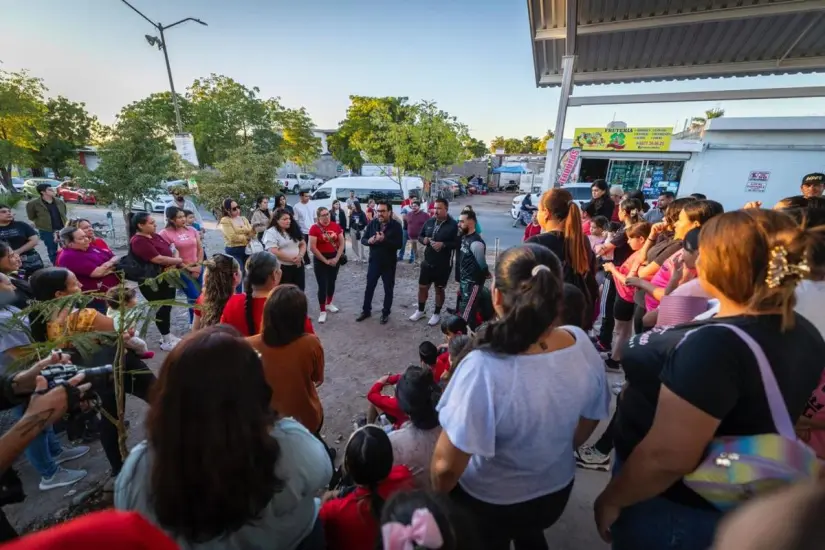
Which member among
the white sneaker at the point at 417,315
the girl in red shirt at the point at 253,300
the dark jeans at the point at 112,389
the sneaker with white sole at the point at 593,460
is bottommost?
the white sneaker at the point at 417,315

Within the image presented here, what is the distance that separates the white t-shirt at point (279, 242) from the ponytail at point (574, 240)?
11.9ft

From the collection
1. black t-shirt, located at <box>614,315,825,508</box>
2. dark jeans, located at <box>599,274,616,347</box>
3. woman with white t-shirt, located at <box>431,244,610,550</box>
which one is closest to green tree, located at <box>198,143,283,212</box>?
dark jeans, located at <box>599,274,616,347</box>

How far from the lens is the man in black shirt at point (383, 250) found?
535 cm

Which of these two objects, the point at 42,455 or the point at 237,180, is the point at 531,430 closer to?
the point at 42,455

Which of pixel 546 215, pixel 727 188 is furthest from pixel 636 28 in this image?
pixel 727 188

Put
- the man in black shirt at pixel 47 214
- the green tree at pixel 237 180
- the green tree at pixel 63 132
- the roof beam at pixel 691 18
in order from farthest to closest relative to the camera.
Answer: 1. the green tree at pixel 63 132
2. the green tree at pixel 237 180
3. the man in black shirt at pixel 47 214
4. the roof beam at pixel 691 18

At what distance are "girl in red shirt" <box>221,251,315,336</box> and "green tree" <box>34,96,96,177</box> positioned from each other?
4171 cm

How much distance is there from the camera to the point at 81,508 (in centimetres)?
241

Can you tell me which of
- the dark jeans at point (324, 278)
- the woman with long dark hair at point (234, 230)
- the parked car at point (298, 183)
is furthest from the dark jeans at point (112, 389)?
the parked car at point (298, 183)

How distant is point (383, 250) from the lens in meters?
5.38

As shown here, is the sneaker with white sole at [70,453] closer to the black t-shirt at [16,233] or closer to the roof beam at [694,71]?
the black t-shirt at [16,233]

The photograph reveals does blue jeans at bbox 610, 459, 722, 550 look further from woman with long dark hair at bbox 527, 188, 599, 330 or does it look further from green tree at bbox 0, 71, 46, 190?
green tree at bbox 0, 71, 46, 190

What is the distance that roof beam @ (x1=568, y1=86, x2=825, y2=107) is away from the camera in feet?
16.8

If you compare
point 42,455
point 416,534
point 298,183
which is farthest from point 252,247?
point 298,183
